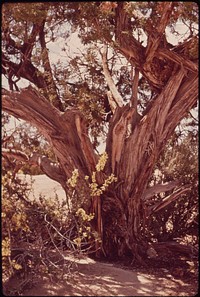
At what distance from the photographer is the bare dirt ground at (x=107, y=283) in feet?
14.1

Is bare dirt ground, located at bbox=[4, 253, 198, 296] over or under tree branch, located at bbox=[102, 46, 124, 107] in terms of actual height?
under

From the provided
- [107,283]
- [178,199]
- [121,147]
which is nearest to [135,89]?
[121,147]

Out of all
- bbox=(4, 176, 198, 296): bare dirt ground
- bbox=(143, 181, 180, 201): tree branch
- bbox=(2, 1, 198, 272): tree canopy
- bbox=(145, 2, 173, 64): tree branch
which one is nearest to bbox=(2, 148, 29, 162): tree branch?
bbox=(2, 1, 198, 272): tree canopy

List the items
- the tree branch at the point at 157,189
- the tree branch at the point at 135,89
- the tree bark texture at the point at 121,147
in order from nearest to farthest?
the tree bark texture at the point at 121,147 → the tree branch at the point at 135,89 → the tree branch at the point at 157,189

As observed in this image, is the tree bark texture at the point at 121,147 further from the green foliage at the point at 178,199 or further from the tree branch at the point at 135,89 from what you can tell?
the green foliage at the point at 178,199

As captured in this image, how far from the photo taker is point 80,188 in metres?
5.43

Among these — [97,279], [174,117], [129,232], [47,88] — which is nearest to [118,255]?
[129,232]

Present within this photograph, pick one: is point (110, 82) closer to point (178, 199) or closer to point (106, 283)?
point (178, 199)

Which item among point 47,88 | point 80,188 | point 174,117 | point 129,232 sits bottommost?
point 129,232

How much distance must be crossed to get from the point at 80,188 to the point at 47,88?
6.40 feet

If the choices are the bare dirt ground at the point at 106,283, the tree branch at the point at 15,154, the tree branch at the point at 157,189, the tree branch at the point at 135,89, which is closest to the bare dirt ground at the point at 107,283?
the bare dirt ground at the point at 106,283

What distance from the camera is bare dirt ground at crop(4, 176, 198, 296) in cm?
429

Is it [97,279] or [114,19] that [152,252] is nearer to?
[97,279]

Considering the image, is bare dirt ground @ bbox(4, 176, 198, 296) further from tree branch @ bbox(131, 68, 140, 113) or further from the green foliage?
tree branch @ bbox(131, 68, 140, 113)
